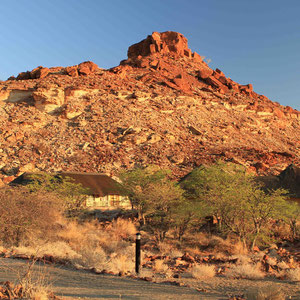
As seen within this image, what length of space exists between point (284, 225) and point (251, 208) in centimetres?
613

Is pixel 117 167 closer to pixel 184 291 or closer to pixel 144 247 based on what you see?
pixel 144 247

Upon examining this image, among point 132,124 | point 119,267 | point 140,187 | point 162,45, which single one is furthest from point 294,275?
point 162,45

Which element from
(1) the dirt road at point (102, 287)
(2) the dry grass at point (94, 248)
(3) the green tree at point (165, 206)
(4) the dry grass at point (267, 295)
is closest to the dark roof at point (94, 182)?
(2) the dry grass at point (94, 248)

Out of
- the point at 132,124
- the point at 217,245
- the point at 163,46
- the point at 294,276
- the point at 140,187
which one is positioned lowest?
the point at 217,245

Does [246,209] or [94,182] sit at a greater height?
[94,182]

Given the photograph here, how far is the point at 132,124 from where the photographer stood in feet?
143

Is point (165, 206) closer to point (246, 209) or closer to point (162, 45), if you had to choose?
point (246, 209)

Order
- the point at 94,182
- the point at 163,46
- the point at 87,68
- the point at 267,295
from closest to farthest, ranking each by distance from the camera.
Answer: the point at 267,295
the point at 94,182
the point at 87,68
the point at 163,46

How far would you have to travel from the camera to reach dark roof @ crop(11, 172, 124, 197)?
86.9 feet

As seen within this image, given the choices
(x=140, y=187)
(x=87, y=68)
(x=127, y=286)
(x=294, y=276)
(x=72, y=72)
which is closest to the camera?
(x=127, y=286)

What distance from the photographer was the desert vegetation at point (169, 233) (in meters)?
8.77

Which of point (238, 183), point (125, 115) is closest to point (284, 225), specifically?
point (238, 183)

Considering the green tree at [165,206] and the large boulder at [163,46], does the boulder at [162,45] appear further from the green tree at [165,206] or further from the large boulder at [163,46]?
the green tree at [165,206]

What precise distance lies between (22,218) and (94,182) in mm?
16517
